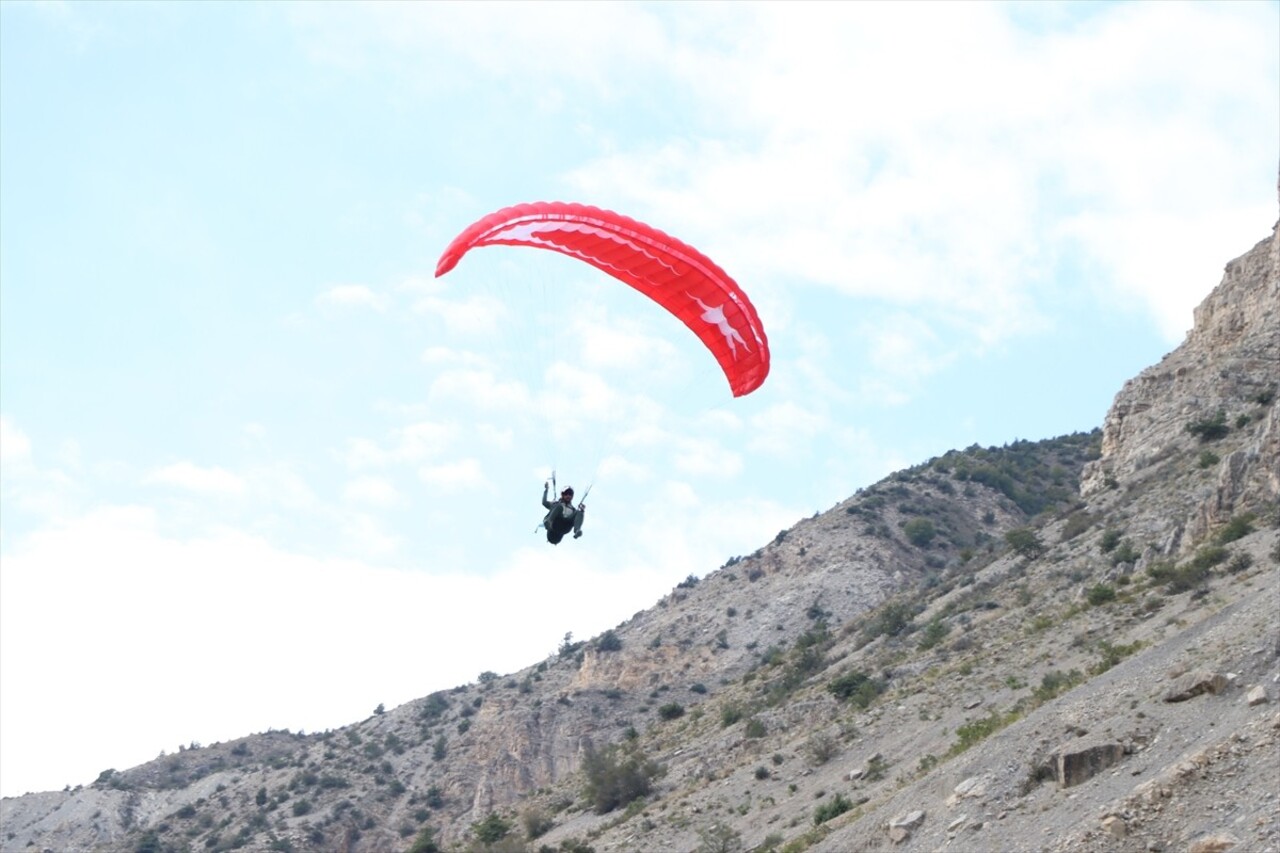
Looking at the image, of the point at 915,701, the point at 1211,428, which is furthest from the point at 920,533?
the point at 915,701

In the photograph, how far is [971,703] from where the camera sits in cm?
3756

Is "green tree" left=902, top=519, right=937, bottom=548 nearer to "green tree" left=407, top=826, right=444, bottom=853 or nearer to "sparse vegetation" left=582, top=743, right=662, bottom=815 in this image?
"green tree" left=407, top=826, right=444, bottom=853

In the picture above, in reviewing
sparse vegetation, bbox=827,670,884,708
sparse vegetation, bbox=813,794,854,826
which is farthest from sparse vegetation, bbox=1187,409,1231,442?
sparse vegetation, bbox=813,794,854,826

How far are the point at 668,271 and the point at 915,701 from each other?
52.0 feet

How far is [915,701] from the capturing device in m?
40.3

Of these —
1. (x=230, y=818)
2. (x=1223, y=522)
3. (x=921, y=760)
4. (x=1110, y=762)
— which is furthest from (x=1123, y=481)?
(x=230, y=818)

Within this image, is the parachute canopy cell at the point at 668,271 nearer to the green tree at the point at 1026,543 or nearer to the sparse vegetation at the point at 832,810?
the sparse vegetation at the point at 832,810

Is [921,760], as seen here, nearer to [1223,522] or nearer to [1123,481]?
[1223,522]

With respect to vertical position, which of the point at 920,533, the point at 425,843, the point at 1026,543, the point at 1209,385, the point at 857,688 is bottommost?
the point at 857,688

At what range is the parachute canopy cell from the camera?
96.1 ft

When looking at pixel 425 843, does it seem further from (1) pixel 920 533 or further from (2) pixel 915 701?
(1) pixel 920 533

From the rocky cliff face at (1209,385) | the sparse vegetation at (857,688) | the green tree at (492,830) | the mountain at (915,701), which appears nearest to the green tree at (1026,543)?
the mountain at (915,701)

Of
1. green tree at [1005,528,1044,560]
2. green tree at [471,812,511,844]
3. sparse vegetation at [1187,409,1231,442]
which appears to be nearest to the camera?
green tree at [471,812,511,844]

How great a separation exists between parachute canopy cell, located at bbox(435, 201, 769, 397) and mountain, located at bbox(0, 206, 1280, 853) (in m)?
9.19
